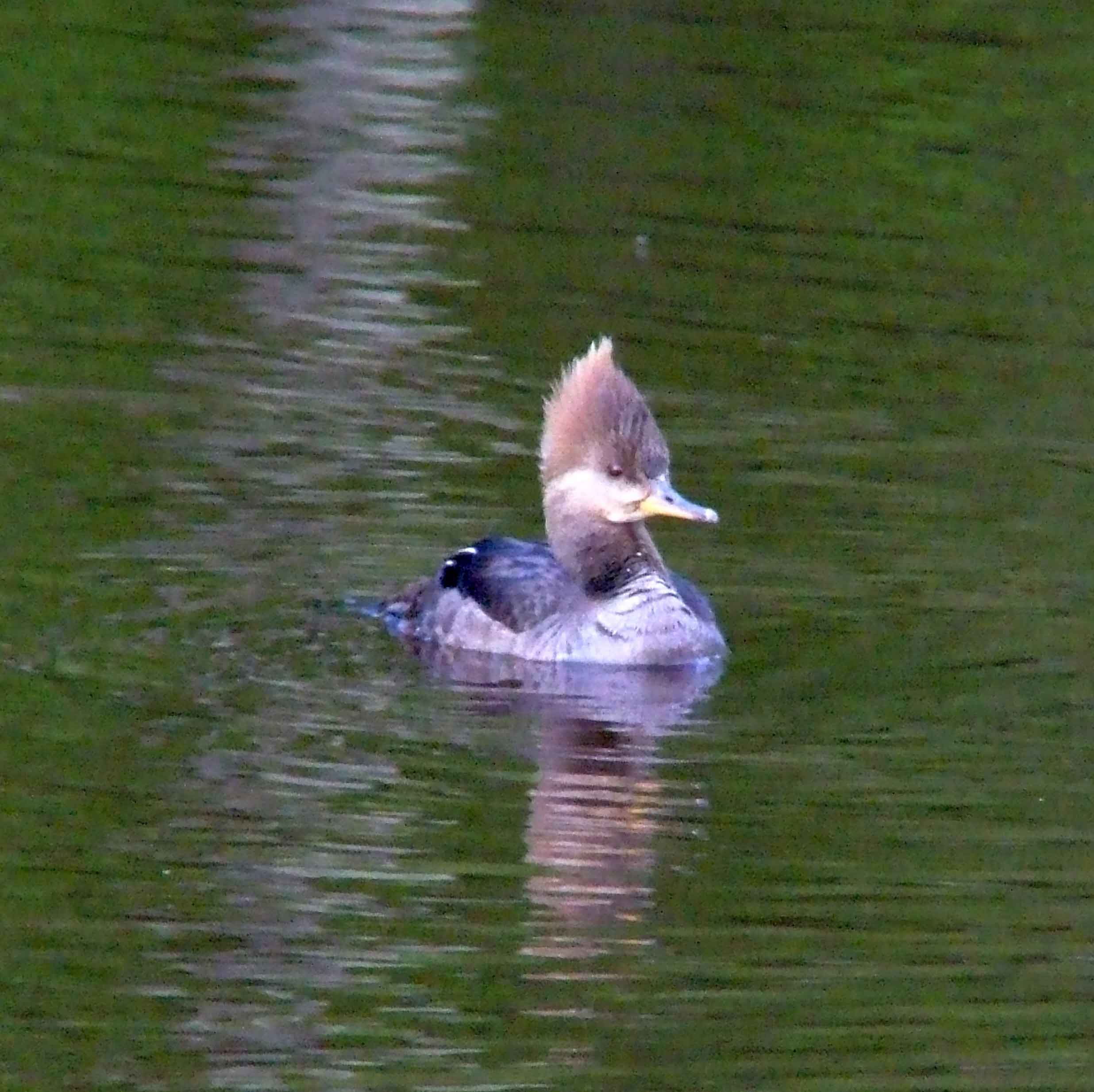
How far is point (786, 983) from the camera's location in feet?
27.2

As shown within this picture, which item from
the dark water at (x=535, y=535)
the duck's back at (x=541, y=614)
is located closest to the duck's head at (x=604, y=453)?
the duck's back at (x=541, y=614)

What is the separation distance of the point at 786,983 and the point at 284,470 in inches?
221

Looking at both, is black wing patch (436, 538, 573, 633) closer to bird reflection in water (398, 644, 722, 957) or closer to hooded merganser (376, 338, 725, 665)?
hooded merganser (376, 338, 725, 665)

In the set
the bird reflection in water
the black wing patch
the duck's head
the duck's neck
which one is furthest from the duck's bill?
the bird reflection in water

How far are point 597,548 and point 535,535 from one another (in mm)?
1021

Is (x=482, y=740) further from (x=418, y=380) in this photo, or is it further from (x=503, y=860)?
(x=418, y=380)

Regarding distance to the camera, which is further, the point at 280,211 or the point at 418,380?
the point at 280,211

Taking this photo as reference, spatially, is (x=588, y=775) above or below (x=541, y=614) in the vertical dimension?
below

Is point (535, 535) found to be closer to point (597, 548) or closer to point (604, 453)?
point (597, 548)

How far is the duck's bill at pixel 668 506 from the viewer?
11945 millimetres

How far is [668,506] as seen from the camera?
12.1 meters

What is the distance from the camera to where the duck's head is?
12.1 meters

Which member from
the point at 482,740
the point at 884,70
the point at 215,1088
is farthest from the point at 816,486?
the point at 884,70

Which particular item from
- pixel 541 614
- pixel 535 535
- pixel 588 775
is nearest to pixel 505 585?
pixel 541 614
